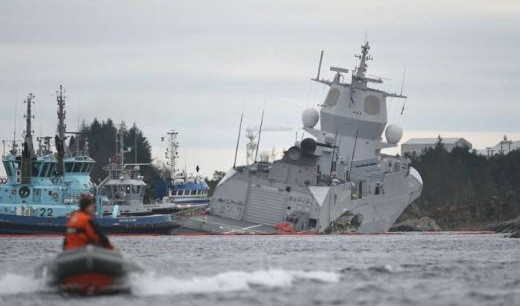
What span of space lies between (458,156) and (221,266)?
12774cm

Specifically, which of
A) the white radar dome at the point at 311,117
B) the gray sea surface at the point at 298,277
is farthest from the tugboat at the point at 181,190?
the gray sea surface at the point at 298,277

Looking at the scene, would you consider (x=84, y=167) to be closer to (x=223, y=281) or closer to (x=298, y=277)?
(x=298, y=277)

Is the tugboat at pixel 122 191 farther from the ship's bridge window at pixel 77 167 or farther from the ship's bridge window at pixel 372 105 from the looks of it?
the ship's bridge window at pixel 372 105

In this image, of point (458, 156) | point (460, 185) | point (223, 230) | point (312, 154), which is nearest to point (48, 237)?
point (223, 230)

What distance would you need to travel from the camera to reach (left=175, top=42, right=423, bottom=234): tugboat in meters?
106

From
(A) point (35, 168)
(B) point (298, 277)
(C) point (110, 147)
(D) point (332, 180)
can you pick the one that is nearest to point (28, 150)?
(A) point (35, 168)

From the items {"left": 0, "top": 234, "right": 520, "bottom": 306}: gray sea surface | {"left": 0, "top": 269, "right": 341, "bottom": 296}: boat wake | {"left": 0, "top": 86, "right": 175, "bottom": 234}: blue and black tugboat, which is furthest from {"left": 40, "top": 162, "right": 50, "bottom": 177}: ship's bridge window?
{"left": 0, "top": 269, "right": 341, "bottom": 296}: boat wake

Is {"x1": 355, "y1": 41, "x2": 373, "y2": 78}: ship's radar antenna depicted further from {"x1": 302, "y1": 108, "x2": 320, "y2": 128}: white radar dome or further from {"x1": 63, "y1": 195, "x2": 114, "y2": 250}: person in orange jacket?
{"x1": 63, "y1": 195, "x2": 114, "y2": 250}: person in orange jacket

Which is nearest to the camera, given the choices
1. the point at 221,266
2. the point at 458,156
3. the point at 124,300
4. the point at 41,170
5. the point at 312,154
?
the point at 124,300

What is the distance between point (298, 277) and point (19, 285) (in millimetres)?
9463

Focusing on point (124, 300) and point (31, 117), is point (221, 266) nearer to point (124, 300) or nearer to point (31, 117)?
point (124, 300)

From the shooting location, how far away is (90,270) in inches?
1596

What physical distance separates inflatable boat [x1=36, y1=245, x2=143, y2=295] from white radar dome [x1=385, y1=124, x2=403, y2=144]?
84994 millimetres

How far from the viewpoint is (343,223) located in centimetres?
11081
